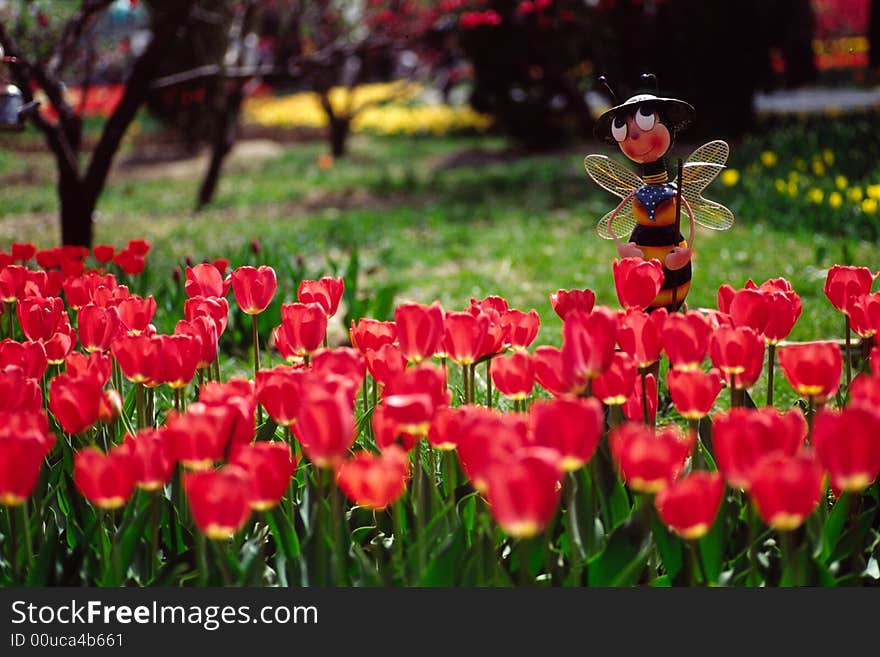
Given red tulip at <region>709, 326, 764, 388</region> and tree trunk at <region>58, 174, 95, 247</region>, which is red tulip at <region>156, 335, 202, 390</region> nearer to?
red tulip at <region>709, 326, 764, 388</region>

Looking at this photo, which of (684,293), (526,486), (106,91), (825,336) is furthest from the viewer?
(106,91)

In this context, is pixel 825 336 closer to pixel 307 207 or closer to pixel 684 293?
pixel 684 293

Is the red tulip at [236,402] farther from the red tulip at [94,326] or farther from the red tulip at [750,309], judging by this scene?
the red tulip at [750,309]

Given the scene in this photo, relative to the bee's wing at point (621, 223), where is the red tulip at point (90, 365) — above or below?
below

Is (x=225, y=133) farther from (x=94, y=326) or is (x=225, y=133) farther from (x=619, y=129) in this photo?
(x=94, y=326)

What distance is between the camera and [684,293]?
329 cm

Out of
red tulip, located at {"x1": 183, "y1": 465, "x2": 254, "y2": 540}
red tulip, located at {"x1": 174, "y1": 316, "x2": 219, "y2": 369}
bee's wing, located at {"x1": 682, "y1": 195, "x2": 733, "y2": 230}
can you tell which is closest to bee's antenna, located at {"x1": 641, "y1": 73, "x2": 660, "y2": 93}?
bee's wing, located at {"x1": 682, "y1": 195, "x2": 733, "y2": 230}

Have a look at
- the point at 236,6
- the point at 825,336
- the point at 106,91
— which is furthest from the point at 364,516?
the point at 106,91

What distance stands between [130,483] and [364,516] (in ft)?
2.30

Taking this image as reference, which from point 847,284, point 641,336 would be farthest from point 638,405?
point 847,284

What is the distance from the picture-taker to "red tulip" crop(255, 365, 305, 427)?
6.15ft

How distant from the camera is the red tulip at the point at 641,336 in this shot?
203cm

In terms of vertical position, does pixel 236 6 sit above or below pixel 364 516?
above

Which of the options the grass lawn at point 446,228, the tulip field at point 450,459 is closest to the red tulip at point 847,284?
the tulip field at point 450,459
